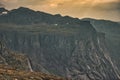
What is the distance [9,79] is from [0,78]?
7.53m

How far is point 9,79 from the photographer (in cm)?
19438

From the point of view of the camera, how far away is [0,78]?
18800 cm
